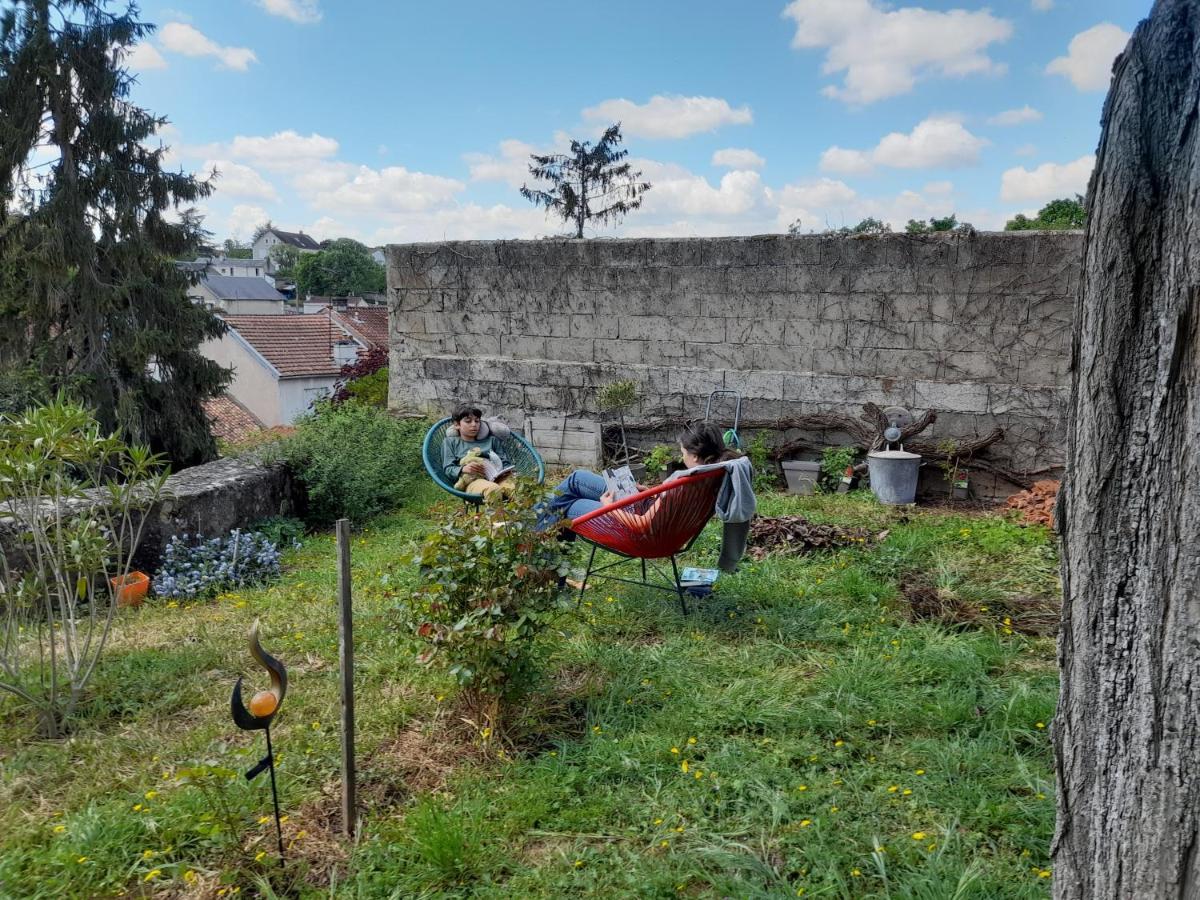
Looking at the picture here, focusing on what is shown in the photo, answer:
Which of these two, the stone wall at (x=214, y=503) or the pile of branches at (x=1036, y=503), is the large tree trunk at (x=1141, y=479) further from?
the stone wall at (x=214, y=503)

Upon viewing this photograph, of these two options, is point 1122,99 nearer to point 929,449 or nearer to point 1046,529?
point 1046,529

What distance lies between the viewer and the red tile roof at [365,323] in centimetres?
3334

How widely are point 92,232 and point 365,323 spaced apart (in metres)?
23.3

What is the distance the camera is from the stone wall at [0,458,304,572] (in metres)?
5.14

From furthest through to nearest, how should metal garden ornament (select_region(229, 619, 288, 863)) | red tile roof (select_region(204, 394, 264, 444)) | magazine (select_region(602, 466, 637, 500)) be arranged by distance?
red tile roof (select_region(204, 394, 264, 444)) < magazine (select_region(602, 466, 637, 500)) < metal garden ornament (select_region(229, 619, 288, 863))

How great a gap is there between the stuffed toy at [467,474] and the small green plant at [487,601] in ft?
7.38

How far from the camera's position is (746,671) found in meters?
3.28

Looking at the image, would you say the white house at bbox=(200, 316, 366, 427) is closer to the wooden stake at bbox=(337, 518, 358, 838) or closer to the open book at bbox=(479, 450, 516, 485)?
the open book at bbox=(479, 450, 516, 485)

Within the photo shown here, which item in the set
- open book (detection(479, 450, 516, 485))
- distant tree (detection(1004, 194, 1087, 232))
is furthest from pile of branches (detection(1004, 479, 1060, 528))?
distant tree (detection(1004, 194, 1087, 232))

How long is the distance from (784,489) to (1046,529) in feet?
7.30

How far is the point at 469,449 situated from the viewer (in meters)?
5.36

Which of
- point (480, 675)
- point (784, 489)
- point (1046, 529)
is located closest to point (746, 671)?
point (480, 675)

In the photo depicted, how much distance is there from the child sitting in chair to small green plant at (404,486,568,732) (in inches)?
88.5

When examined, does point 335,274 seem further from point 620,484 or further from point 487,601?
point 487,601
